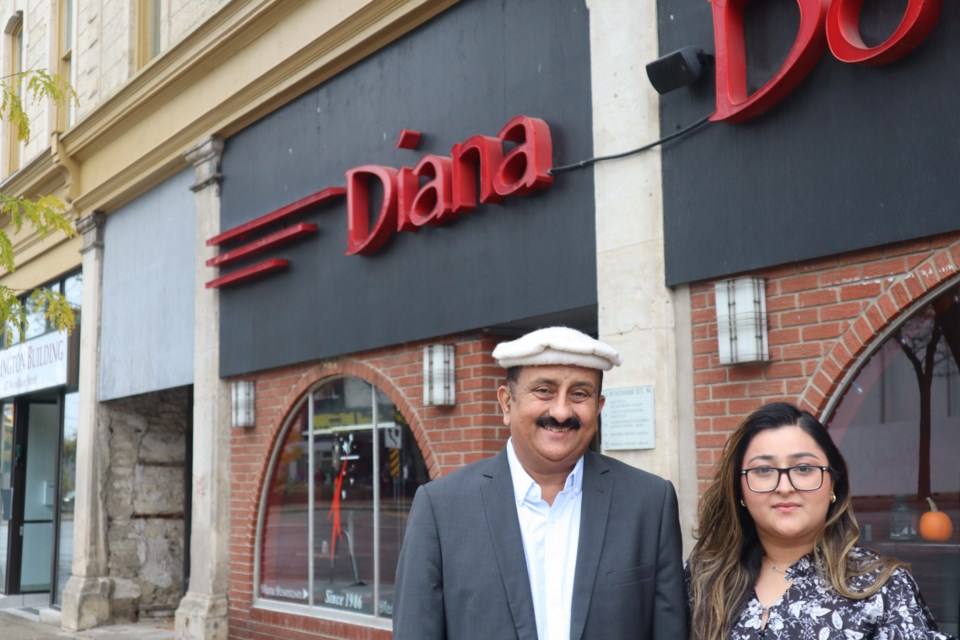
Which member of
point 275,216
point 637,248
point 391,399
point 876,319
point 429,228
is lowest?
point 391,399

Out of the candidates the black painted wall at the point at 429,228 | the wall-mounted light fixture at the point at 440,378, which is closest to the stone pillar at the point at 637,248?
the black painted wall at the point at 429,228

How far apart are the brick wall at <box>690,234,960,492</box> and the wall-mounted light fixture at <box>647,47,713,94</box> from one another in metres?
1.06

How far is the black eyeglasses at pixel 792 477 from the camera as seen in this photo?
2.82 meters

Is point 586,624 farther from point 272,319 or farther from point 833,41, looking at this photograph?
point 272,319

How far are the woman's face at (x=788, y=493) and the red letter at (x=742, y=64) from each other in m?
2.78

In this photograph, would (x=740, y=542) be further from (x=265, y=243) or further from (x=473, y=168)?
(x=265, y=243)

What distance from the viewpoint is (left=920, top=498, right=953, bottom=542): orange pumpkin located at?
16.3 feet

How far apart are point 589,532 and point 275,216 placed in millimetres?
6677

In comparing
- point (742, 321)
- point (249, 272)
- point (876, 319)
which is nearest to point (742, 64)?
point (742, 321)

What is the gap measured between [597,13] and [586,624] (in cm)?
438

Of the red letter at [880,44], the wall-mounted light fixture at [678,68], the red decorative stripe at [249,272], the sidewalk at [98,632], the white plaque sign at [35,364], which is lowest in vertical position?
the sidewalk at [98,632]

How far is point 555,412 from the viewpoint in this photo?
2920 millimetres

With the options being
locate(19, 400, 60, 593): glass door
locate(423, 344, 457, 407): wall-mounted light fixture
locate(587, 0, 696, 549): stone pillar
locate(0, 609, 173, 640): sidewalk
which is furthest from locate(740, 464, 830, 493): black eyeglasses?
locate(19, 400, 60, 593): glass door

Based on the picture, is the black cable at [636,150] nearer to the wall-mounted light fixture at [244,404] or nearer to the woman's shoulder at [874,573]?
the woman's shoulder at [874,573]
